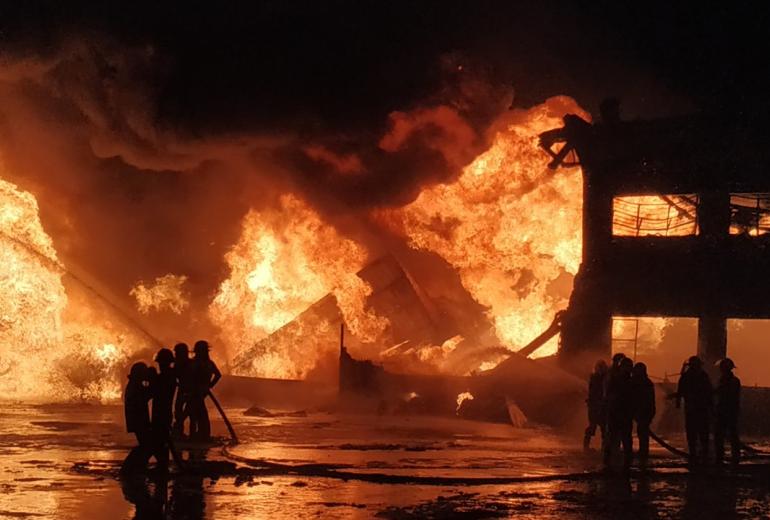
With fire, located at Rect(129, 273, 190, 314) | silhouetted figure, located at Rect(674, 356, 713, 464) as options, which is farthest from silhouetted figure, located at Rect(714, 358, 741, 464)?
fire, located at Rect(129, 273, 190, 314)

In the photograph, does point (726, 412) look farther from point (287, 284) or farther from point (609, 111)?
point (287, 284)

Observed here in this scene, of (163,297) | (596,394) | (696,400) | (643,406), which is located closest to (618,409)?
(643,406)

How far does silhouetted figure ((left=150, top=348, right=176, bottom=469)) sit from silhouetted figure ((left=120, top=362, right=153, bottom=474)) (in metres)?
0.10

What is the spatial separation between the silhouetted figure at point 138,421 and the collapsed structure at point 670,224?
18.5m

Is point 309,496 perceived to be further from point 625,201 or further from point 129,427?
point 625,201

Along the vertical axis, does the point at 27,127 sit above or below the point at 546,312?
above

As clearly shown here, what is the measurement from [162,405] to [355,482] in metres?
2.59

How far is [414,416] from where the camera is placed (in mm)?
27594

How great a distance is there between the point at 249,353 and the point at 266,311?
6.90ft

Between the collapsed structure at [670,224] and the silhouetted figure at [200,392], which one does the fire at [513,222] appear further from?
the silhouetted figure at [200,392]

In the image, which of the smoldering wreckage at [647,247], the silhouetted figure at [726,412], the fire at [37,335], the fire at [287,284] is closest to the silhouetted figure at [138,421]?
the silhouetted figure at [726,412]

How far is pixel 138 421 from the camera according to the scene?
1263 cm

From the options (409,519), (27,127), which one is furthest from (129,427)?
(27,127)

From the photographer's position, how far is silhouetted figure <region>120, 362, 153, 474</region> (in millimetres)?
12570
